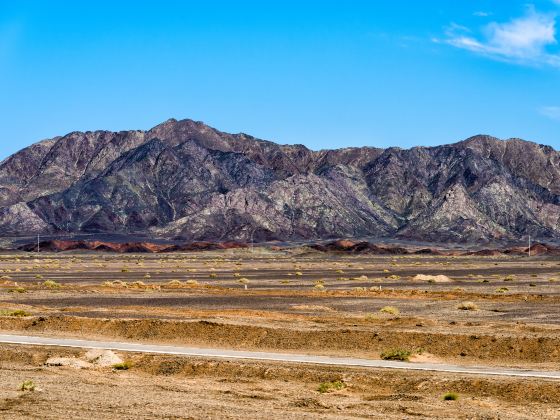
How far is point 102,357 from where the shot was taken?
25.6 m

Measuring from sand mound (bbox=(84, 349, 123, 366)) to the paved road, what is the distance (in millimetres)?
1958

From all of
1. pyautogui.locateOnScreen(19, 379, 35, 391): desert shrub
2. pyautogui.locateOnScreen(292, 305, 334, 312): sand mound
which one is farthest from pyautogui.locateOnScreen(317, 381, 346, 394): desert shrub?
pyautogui.locateOnScreen(292, 305, 334, 312): sand mound

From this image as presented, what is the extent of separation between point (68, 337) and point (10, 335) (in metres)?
1.96

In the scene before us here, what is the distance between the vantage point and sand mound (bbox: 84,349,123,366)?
2538cm

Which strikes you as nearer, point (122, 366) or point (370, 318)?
point (122, 366)

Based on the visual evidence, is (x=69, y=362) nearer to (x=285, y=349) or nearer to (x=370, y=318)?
(x=285, y=349)

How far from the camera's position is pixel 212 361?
2558 cm

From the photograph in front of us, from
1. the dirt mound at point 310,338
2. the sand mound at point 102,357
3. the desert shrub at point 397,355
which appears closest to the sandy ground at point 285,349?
the dirt mound at point 310,338

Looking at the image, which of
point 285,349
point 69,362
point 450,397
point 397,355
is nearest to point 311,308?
point 285,349

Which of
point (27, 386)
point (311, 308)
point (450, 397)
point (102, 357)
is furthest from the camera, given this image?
point (311, 308)

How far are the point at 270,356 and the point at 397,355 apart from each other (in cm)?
361

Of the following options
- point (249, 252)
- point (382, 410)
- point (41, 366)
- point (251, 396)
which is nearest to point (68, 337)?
point (41, 366)

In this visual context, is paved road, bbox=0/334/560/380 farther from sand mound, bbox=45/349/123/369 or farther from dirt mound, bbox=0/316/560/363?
dirt mound, bbox=0/316/560/363

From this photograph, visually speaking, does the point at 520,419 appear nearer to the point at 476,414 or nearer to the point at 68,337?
the point at 476,414
